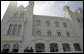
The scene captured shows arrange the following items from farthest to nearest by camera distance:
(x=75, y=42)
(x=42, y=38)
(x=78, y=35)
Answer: (x=78, y=35)
(x=75, y=42)
(x=42, y=38)

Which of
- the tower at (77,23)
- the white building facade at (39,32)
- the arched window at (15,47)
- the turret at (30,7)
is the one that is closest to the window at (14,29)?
the white building facade at (39,32)

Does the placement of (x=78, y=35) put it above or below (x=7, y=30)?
below

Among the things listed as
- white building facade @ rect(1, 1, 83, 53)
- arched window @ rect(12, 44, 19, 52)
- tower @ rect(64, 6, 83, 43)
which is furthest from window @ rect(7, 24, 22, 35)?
tower @ rect(64, 6, 83, 43)

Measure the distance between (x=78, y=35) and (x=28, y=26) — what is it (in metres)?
13.0

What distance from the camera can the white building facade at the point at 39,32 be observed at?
16.4 m

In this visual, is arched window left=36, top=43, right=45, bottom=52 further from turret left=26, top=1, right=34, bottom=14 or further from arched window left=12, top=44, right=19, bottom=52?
turret left=26, top=1, right=34, bottom=14

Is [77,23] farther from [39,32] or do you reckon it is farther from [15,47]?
[15,47]

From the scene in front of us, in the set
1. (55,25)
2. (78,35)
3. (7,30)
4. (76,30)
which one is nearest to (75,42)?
(78,35)

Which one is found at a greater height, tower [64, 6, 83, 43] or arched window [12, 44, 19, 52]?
tower [64, 6, 83, 43]

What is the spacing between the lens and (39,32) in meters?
21.0

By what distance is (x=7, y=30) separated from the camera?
701 inches

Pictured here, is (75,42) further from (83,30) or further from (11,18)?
(11,18)

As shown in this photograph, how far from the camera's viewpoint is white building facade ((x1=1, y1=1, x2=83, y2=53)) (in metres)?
16.4

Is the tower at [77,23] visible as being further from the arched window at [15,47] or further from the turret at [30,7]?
the arched window at [15,47]
